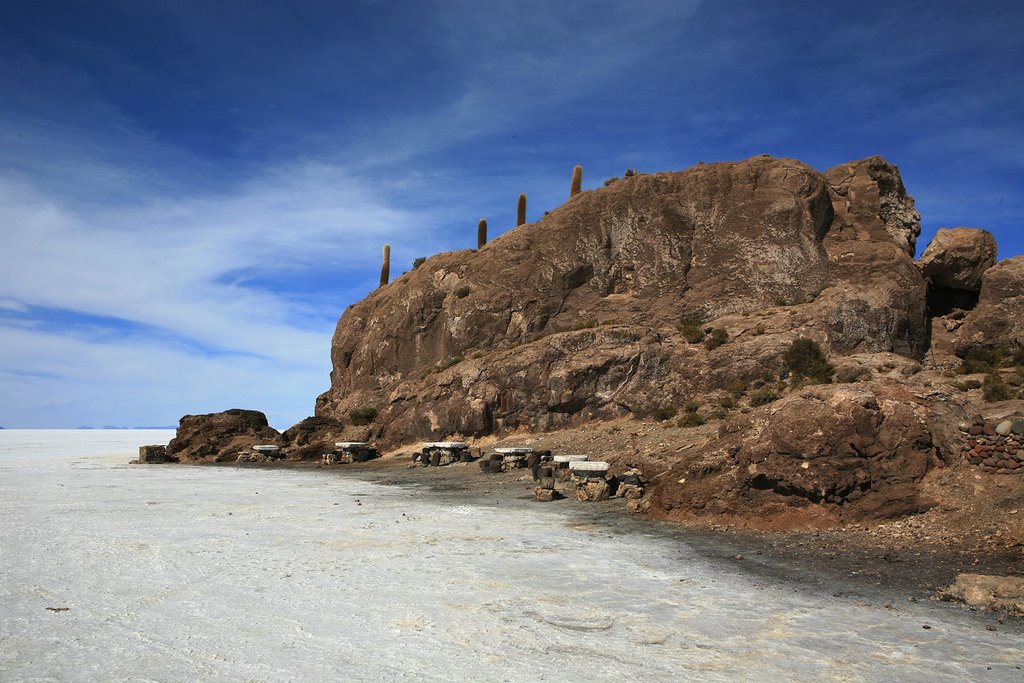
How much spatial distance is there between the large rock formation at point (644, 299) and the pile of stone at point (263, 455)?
558cm

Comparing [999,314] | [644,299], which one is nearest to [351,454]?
[644,299]

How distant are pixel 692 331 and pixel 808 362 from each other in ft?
20.6

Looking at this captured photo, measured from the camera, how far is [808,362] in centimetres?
2884

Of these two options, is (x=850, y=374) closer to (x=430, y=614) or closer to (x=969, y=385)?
(x=969, y=385)

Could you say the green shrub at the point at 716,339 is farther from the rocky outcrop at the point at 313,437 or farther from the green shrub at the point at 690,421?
the rocky outcrop at the point at 313,437

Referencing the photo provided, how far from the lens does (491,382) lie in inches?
1382

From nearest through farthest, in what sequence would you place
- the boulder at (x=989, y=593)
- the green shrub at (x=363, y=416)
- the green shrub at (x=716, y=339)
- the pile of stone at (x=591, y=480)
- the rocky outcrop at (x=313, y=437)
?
the boulder at (x=989, y=593), the pile of stone at (x=591, y=480), the green shrub at (x=716, y=339), the rocky outcrop at (x=313, y=437), the green shrub at (x=363, y=416)

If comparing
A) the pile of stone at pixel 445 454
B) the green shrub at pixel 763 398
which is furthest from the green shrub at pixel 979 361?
the pile of stone at pixel 445 454

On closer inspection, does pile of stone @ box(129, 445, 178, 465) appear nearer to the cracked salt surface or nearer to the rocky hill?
the rocky hill

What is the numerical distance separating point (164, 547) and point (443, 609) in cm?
645

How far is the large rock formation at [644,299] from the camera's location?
31703 mm

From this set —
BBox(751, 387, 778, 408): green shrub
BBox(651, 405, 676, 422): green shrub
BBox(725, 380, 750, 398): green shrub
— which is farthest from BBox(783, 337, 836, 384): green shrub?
BBox(651, 405, 676, 422): green shrub

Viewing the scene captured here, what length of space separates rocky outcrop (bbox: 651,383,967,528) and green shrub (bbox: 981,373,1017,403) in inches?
329

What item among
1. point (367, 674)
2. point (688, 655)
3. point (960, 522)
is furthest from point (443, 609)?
point (960, 522)
